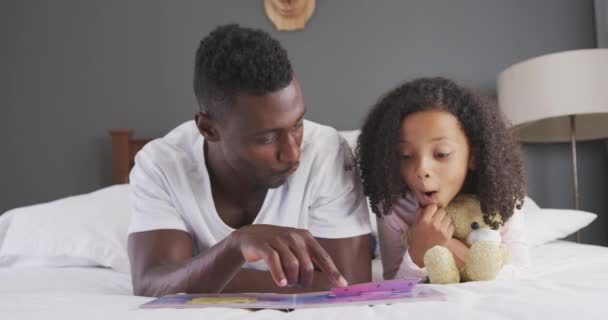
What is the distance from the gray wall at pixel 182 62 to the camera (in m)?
2.32

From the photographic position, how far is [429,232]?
1.02m

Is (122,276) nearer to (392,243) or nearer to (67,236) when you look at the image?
(67,236)

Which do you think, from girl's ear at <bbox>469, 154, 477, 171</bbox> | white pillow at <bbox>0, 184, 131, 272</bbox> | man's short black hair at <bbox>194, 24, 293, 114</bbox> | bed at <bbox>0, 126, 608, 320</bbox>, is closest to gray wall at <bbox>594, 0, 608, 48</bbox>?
bed at <bbox>0, 126, 608, 320</bbox>

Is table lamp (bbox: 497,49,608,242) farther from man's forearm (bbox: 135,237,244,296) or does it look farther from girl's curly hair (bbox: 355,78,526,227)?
man's forearm (bbox: 135,237,244,296)

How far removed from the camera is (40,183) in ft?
7.97

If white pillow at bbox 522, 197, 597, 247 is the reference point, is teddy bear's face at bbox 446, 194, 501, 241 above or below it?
above

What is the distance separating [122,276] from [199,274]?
637 millimetres

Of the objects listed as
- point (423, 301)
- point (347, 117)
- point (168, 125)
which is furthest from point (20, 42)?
point (423, 301)

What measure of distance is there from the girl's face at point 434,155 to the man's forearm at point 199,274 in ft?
1.40

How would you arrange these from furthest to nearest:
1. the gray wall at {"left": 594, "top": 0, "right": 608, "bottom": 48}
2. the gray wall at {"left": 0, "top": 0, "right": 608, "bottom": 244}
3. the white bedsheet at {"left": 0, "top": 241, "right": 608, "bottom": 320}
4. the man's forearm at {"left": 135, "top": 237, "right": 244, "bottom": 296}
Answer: the gray wall at {"left": 0, "top": 0, "right": 608, "bottom": 244} → the gray wall at {"left": 594, "top": 0, "right": 608, "bottom": 48} → the man's forearm at {"left": 135, "top": 237, "right": 244, "bottom": 296} → the white bedsheet at {"left": 0, "top": 241, "right": 608, "bottom": 320}

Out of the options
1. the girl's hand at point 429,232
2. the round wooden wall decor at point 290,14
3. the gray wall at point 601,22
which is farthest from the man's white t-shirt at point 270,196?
the gray wall at point 601,22

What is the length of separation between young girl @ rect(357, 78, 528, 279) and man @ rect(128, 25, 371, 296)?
0.09 meters

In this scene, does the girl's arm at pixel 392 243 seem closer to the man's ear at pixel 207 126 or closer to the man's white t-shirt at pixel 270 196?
the man's white t-shirt at pixel 270 196

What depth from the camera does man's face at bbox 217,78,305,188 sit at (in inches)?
35.7
